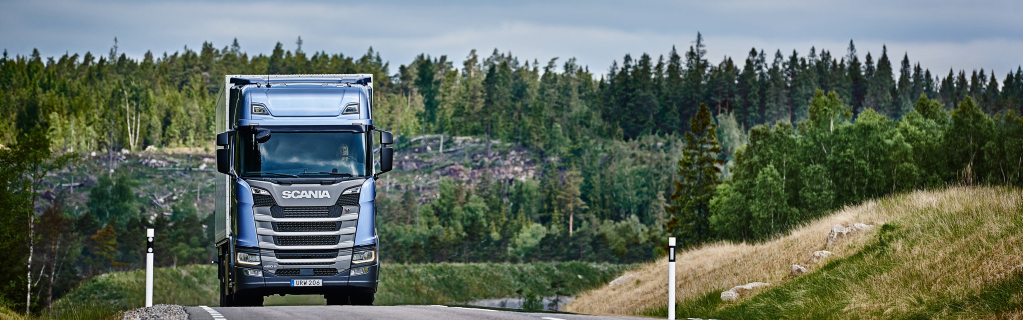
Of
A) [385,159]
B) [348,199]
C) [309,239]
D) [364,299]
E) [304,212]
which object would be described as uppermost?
[385,159]

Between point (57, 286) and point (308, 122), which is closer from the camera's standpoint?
point (308, 122)

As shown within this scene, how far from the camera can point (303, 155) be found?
17922 millimetres

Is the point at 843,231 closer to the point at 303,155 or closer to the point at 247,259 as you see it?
the point at 303,155

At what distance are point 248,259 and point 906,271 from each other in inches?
445

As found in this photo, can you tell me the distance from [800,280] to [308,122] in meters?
10.5

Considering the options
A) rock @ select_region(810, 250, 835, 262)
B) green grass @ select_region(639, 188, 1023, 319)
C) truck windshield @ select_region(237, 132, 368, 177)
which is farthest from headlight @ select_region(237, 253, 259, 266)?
rock @ select_region(810, 250, 835, 262)

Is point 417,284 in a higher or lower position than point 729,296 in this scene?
lower

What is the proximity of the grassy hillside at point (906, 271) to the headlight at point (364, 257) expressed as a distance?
726 cm

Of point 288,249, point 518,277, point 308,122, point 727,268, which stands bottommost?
point 518,277

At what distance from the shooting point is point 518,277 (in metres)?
147

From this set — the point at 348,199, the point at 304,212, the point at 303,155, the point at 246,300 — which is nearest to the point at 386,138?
the point at 348,199

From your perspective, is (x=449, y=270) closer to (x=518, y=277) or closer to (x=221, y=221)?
(x=518, y=277)

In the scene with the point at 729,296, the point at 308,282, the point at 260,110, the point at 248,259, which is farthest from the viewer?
the point at 729,296

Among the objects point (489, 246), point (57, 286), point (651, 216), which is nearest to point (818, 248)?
point (57, 286)
